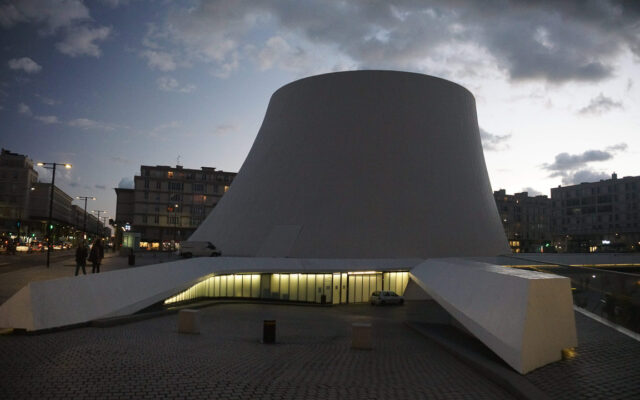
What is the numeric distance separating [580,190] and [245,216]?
8663cm

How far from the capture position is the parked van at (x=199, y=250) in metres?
34.0

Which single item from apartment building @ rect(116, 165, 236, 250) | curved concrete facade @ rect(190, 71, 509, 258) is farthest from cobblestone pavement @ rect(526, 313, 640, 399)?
apartment building @ rect(116, 165, 236, 250)

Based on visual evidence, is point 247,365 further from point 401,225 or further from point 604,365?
point 401,225

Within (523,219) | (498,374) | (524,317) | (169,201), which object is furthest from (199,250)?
(523,219)

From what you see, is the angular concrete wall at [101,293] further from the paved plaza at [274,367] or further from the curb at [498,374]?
the curb at [498,374]

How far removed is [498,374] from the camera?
9.07 m

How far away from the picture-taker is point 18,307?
12.0 metres

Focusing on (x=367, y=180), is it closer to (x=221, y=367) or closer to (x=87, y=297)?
(x=87, y=297)

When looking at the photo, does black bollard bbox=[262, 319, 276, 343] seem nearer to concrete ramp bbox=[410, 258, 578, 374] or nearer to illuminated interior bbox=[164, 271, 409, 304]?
concrete ramp bbox=[410, 258, 578, 374]

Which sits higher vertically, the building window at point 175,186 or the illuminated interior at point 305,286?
the building window at point 175,186

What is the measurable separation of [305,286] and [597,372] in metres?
19.9

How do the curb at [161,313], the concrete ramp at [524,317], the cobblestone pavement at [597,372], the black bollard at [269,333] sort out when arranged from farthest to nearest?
1. the curb at [161,313]
2. the black bollard at [269,333]
3. the concrete ramp at [524,317]
4. the cobblestone pavement at [597,372]

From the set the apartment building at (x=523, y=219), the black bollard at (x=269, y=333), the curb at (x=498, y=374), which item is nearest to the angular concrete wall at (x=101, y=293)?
the black bollard at (x=269, y=333)

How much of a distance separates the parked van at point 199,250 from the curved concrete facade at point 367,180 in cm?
93
